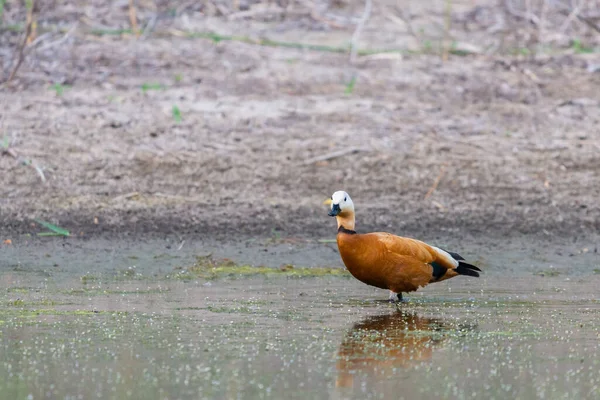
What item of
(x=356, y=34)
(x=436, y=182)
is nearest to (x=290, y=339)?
(x=436, y=182)

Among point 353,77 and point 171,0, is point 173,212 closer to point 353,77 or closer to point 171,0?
point 353,77

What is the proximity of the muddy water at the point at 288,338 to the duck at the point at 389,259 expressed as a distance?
178mm

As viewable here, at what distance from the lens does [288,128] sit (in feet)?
39.9

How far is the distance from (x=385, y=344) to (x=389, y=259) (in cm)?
175

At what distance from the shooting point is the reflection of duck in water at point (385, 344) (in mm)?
6342

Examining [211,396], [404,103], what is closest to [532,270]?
[404,103]

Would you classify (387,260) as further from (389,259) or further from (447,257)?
(447,257)

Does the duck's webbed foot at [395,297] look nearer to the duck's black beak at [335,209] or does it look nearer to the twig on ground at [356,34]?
the duck's black beak at [335,209]

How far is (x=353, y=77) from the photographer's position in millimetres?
13172

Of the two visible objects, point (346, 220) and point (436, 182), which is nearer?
point (346, 220)

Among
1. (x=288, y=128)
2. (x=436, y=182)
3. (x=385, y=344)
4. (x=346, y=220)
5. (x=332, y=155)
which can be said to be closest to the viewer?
(x=385, y=344)

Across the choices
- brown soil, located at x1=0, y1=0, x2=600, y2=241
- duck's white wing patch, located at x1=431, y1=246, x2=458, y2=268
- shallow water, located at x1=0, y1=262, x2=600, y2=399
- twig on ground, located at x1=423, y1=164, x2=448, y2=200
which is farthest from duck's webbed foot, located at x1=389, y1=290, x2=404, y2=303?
twig on ground, located at x1=423, y1=164, x2=448, y2=200

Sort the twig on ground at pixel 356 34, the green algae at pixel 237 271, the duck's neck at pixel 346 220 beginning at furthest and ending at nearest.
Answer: the twig on ground at pixel 356 34 → the green algae at pixel 237 271 → the duck's neck at pixel 346 220

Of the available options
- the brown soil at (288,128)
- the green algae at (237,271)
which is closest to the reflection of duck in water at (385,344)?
the green algae at (237,271)
